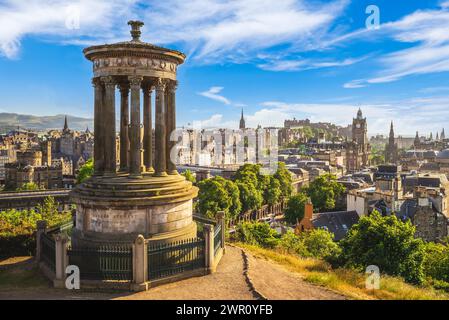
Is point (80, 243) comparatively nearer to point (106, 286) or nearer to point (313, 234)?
point (106, 286)

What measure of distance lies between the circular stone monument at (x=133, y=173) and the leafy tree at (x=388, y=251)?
43.4ft

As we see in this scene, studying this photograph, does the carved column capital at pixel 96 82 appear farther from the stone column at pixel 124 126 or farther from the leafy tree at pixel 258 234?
the leafy tree at pixel 258 234

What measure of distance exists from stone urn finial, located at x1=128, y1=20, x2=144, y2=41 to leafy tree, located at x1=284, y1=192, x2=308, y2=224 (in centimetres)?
5343

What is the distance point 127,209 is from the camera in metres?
16.9

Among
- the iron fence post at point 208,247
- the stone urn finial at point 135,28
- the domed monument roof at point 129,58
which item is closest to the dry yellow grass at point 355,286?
the iron fence post at point 208,247

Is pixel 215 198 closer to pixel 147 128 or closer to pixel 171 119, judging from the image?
pixel 171 119

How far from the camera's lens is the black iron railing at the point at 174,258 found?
15453 millimetres

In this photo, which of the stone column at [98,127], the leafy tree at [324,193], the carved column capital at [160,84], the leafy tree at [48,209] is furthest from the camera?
the leafy tree at [324,193]

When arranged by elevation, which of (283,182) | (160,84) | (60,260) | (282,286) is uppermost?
(160,84)

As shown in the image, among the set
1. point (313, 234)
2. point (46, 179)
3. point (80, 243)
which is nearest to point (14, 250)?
point (80, 243)

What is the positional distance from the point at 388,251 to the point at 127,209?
18.4 metres

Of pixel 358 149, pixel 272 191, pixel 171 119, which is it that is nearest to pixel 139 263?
pixel 171 119

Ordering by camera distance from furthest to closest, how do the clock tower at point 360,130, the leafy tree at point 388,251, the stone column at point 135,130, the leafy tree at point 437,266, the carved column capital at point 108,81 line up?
the clock tower at point 360,130 < the leafy tree at point 437,266 < the leafy tree at point 388,251 < the carved column capital at point 108,81 < the stone column at point 135,130

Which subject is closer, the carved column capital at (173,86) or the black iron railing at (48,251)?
the black iron railing at (48,251)
